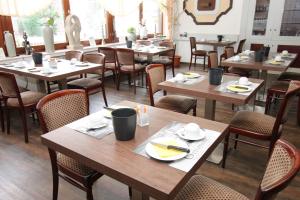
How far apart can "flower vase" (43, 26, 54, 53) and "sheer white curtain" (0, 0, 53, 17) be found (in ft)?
1.03

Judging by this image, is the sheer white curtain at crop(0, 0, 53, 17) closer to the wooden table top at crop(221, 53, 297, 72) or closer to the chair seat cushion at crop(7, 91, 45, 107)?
the chair seat cushion at crop(7, 91, 45, 107)

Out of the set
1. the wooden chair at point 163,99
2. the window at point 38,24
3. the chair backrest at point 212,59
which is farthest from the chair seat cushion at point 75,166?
the window at point 38,24

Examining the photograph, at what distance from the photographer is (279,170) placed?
0.94 metres

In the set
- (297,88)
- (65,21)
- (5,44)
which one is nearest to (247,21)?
(65,21)

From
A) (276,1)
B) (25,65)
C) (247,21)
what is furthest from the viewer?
(247,21)

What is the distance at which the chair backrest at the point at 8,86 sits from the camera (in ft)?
7.76

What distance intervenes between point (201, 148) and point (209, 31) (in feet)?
18.5

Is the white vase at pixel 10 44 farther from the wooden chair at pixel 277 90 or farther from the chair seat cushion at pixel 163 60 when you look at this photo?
the wooden chair at pixel 277 90

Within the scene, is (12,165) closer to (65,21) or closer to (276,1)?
(65,21)

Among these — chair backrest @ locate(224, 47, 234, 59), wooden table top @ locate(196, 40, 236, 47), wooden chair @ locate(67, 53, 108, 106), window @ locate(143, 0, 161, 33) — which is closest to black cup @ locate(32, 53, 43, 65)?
wooden chair @ locate(67, 53, 108, 106)

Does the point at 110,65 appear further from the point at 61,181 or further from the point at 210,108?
the point at 61,181

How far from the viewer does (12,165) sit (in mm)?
2197

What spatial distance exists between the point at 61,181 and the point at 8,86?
1.17 meters

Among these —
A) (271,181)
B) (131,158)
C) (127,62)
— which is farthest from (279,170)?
(127,62)
